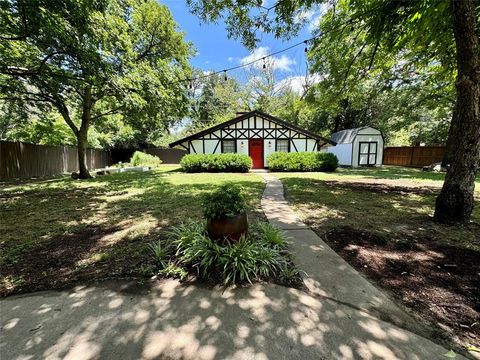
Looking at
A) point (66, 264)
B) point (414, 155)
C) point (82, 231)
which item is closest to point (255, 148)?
point (414, 155)

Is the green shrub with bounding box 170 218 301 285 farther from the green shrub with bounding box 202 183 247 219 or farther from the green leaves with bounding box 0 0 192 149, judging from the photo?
the green leaves with bounding box 0 0 192 149

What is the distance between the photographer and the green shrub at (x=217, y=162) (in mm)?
15295

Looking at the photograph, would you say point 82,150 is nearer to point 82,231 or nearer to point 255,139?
point 82,231

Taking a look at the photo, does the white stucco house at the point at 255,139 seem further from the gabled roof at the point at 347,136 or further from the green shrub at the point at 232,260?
the green shrub at the point at 232,260

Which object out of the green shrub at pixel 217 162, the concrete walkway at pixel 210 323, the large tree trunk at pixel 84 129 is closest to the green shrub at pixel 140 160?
the green shrub at pixel 217 162

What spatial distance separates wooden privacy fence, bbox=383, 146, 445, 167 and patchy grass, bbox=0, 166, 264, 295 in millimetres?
17939

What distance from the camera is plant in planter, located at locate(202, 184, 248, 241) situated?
3.05m

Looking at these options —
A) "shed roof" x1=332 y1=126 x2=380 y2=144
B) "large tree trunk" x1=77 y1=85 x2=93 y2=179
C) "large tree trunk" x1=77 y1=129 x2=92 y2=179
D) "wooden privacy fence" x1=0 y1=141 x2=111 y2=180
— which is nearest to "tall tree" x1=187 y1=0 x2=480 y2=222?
"large tree trunk" x1=77 y1=85 x2=93 y2=179

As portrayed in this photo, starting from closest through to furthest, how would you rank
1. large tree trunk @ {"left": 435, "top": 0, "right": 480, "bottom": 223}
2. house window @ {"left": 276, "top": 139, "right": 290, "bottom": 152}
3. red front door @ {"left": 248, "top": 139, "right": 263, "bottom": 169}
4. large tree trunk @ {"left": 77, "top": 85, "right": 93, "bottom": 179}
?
large tree trunk @ {"left": 435, "top": 0, "right": 480, "bottom": 223} < large tree trunk @ {"left": 77, "top": 85, "right": 93, "bottom": 179} < red front door @ {"left": 248, "top": 139, "right": 263, "bottom": 169} < house window @ {"left": 276, "top": 139, "right": 290, "bottom": 152}

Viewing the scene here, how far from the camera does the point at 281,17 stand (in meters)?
4.93

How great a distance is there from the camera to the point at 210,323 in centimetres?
201

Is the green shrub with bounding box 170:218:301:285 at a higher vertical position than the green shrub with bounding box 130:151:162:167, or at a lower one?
lower

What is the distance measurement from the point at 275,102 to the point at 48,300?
2728cm

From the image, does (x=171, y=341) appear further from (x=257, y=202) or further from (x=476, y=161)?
(x=476, y=161)
